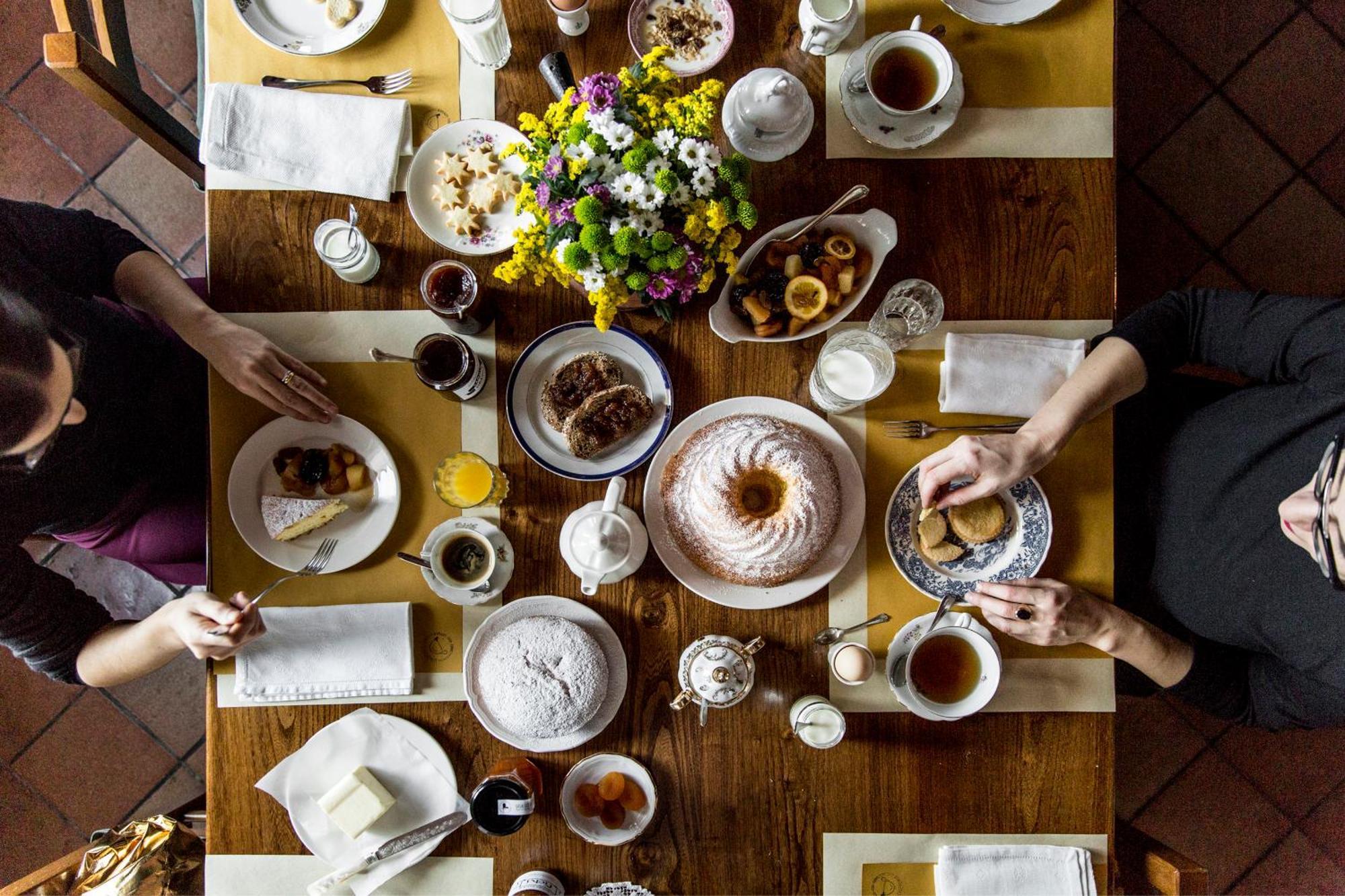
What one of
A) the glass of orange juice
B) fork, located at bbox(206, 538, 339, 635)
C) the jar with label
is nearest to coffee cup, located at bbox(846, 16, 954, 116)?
the jar with label

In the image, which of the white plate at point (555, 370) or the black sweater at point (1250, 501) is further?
the white plate at point (555, 370)

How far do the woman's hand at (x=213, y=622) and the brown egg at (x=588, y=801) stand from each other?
70 cm

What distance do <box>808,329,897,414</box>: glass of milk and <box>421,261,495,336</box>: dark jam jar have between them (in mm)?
677

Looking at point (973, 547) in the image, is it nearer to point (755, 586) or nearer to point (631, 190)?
point (755, 586)

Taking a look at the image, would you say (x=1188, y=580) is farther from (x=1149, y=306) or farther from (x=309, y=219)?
(x=309, y=219)

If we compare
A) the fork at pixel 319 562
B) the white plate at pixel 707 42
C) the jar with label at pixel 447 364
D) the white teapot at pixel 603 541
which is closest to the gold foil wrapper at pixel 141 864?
the fork at pixel 319 562

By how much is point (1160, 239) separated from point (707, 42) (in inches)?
73.1

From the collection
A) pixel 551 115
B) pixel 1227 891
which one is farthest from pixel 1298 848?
pixel 551 115

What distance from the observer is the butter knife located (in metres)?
1.50

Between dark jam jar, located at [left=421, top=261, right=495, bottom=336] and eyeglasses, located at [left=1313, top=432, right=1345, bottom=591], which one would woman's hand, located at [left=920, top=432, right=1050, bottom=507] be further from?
dark jam jar, located at [left=421, top=261, right=495, bottom=336]

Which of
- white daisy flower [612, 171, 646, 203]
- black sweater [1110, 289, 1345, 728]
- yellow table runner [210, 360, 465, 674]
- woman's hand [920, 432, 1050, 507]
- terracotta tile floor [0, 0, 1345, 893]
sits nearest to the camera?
white daisy flower [612, 171, 646, 203]

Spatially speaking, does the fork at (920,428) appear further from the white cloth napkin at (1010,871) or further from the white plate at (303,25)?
the white plate at (303,25)

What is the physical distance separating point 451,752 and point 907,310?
1275 millimetres

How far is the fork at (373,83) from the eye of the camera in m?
1.60
